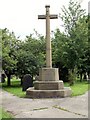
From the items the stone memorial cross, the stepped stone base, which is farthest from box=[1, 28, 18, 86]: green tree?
the stepped stone base

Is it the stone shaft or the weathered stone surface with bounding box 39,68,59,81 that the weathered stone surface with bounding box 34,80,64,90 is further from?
the stone shaft

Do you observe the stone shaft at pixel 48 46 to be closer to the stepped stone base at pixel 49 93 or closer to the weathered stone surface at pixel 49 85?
the weathered stone surface at pixel 49 85

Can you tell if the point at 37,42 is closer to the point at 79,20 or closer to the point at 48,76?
the point at 79,20

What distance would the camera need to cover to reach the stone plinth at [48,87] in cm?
1459

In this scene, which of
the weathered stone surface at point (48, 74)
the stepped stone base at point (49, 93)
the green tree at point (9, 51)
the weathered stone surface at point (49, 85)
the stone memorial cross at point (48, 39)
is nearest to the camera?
the stepped stone base at point (49, 93)

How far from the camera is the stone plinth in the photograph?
14.6 meters

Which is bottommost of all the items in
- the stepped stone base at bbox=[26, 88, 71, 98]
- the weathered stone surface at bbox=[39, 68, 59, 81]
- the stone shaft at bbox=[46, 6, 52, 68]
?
the stepped stone base at bbox=[26, 88, 71, 98]

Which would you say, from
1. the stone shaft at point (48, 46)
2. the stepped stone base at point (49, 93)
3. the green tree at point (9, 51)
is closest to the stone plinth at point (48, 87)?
the stepped stone base at point (49, 93)

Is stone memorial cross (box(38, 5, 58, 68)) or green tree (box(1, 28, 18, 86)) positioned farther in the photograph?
green tree (box(1, 28, 18, 86))

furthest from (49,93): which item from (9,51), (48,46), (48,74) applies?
(9,51)

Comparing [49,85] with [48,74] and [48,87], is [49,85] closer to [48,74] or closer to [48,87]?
[48,87]

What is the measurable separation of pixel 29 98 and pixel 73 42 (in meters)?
14.2

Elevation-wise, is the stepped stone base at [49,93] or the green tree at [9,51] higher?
the green tree at [9,51]

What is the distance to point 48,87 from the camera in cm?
1528
